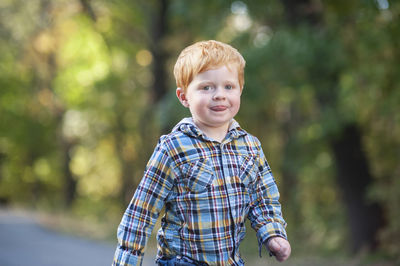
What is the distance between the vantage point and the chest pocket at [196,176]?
2141mm

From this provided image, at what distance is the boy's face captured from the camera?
2197 millimetres

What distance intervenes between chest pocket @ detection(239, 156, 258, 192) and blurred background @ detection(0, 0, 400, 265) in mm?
4505

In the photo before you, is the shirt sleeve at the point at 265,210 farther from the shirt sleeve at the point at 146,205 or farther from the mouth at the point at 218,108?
the shirt sleeve at the point at 146,205

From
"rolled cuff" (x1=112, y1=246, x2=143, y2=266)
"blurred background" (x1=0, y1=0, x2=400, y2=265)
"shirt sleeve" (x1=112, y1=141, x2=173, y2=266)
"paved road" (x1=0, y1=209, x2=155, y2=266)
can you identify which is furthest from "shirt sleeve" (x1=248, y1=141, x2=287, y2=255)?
"paved road" (x1=0, y1=209, x2=155, y2=266)

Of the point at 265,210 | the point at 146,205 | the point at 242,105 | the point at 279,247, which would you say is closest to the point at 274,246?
the point at 279,247

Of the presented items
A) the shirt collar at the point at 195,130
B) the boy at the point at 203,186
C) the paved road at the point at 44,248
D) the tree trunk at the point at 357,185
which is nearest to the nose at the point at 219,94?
the boy at the point at 203,186

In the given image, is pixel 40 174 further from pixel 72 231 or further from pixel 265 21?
pixel 265 21

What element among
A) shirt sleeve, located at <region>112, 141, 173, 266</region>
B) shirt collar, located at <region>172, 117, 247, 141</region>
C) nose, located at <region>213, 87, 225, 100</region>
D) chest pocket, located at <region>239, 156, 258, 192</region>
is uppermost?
nose, located at <region>213, 87, 225, 100</region>

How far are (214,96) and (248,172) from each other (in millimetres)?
385

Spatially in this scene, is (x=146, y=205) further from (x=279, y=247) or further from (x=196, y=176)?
(x=279, y=247)

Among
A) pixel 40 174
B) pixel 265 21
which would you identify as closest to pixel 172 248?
pixel 265 21

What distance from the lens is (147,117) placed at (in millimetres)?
15984

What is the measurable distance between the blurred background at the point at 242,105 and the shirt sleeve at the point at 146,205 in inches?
189

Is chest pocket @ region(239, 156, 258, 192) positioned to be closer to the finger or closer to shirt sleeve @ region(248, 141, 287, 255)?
shirt sleeve @ region(248, 141, 287, 255)
